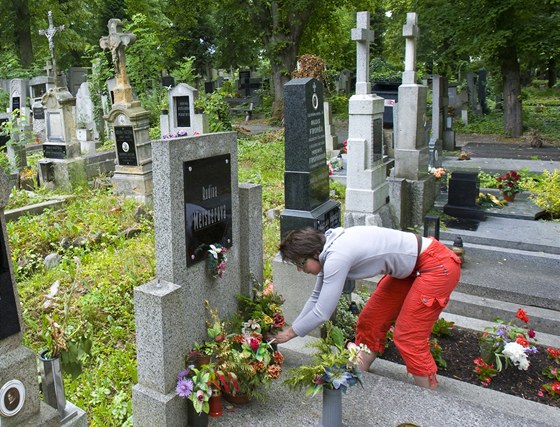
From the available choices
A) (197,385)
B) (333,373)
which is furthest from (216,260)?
(333,373)

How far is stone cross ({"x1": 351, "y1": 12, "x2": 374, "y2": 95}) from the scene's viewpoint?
21.9ft

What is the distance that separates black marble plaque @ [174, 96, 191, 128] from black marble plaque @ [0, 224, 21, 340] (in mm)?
10213

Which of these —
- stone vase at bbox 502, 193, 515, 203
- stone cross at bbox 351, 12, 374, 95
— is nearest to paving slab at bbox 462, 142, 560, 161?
stone vase at bbox 502, 193, 515, 203

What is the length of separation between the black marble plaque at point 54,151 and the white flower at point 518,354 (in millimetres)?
9104

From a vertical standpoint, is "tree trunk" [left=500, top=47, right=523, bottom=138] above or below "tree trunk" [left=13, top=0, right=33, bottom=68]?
below

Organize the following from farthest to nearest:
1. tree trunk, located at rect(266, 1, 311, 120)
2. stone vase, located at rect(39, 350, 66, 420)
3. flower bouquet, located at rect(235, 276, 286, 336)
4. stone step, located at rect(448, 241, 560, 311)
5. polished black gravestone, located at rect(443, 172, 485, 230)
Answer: tree trunk, located at rect(266, 1, 311, 120)
polished black gravestone, located at rect(443, 172, 485, 230)
stone step, located at rect(448, 241, 560, 311)
flower bouquet, located at rect(235, 276, 286, 336)
stone vase, located at rect(39, 350, 66, 420)

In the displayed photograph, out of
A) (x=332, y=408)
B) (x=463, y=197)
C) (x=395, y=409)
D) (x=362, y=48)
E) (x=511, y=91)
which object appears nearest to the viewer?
(x=332, y=408)

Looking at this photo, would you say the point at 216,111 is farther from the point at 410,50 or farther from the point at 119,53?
the point at 410,50

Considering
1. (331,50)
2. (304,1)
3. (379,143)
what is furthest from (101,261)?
(331,50)

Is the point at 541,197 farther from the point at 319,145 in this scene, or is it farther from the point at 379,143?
the point at 319,145

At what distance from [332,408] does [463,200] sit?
5338 mm

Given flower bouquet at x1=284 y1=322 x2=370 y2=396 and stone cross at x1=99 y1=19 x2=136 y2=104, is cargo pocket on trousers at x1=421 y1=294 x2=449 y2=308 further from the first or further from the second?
stone cross at x1=99 y1=19 x2=136 y2=104

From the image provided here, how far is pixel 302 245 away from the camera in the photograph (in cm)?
313

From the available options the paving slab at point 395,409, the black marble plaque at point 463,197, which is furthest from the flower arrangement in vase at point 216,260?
the black marble plaque at point 463,197
